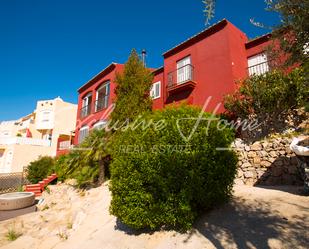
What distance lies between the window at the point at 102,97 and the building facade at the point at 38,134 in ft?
22.6

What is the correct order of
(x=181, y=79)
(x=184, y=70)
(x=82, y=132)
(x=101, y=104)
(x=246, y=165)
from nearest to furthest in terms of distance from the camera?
(x=246, y=165) → (x=184, y=70) → (x=181, y=79) → (x=101, y=104) → (x=82, y=132)

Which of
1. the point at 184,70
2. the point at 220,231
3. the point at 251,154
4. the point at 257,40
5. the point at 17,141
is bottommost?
the point at 220,231

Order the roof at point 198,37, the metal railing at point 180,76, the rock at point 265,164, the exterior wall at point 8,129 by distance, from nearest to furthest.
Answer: the rock at point 265,164 < the roof at point 198,37 < the metal railing at point 180,76 < the exterior wall at point 8,129

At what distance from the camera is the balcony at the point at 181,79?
1511 centimetres

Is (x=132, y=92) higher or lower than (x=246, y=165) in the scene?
higher

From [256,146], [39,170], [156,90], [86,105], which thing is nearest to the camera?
[256,146]

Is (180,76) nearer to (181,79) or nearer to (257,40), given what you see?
(181,79)

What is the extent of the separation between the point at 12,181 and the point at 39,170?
4308 mm

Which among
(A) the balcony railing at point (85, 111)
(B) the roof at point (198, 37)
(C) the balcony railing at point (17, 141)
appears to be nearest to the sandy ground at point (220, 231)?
(B) the roof at point (198, 37)

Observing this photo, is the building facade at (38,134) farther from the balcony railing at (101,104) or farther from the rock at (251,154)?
the rock at (251,154)

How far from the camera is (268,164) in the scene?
9.25 m

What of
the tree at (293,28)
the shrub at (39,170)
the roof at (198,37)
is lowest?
the shrub at (39,170)

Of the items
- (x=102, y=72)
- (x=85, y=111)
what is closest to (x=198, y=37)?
(x=102, y=72)

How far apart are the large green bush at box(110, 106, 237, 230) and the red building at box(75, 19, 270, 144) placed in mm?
8527
